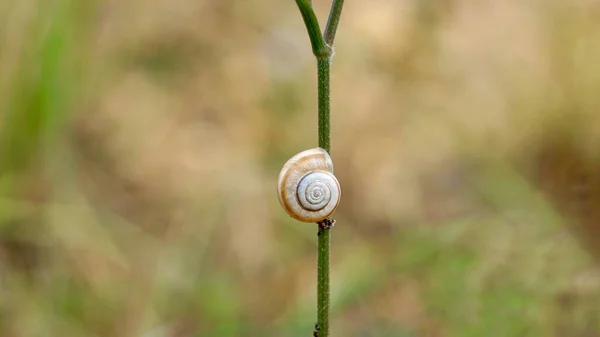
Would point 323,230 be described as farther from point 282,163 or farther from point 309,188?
point 282,163

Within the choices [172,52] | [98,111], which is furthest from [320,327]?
[172,52]

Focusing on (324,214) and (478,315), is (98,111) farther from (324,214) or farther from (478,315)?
(324,214)

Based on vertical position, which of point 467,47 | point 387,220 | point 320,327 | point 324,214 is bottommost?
point 320,327

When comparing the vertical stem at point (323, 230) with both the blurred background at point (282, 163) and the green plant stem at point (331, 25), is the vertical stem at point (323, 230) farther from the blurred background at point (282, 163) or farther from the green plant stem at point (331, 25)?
the blurred background at point (282, 163)

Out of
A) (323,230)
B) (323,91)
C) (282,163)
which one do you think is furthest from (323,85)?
(282,163)

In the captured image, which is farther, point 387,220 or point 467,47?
point 467,47

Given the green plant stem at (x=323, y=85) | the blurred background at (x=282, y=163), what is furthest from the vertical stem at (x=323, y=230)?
the blurred background at (x=282, y=163)

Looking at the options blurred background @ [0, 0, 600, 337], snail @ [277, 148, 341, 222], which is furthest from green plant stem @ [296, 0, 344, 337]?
blurred background @ [0, 0, 600, 337]
